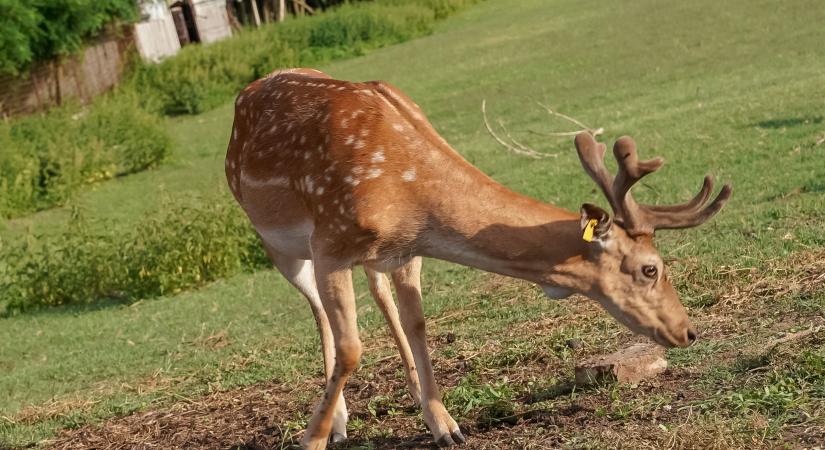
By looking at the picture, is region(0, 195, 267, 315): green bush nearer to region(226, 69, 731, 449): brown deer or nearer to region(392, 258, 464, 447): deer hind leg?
region(226, 69, 731, 449): brown deer

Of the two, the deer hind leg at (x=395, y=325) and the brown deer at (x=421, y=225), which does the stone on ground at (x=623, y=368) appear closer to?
the brown deer at (x=421, y=225)

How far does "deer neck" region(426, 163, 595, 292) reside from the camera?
509 centimetres

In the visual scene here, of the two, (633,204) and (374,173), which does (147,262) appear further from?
(633,204)

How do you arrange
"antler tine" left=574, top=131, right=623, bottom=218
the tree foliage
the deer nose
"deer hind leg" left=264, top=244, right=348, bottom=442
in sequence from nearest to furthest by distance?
1. "antler tine" left=574, top=131, right=623, bottom=218
2. the deer nose
3. "deer hind leg" left=264, top=244, right=348, bottom=442
4. the tree foliage

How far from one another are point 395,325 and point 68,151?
13.6 m

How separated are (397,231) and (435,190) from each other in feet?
0.79

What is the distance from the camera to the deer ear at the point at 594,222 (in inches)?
193

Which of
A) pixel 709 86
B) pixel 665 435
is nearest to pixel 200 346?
pixel 665 435

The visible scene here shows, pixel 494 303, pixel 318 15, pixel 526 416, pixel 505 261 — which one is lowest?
pixel 318 15

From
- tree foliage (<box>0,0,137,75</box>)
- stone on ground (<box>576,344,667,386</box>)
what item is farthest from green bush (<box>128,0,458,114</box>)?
stone on ground (<box>576,344,667,386</box>)

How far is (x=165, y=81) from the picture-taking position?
25.5 metres

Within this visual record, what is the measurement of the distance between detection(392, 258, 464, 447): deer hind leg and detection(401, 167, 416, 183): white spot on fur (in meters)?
0.51

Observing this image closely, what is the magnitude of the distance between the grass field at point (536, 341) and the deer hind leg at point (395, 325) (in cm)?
15

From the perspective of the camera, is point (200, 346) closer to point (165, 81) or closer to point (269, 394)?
point (269, 394)
